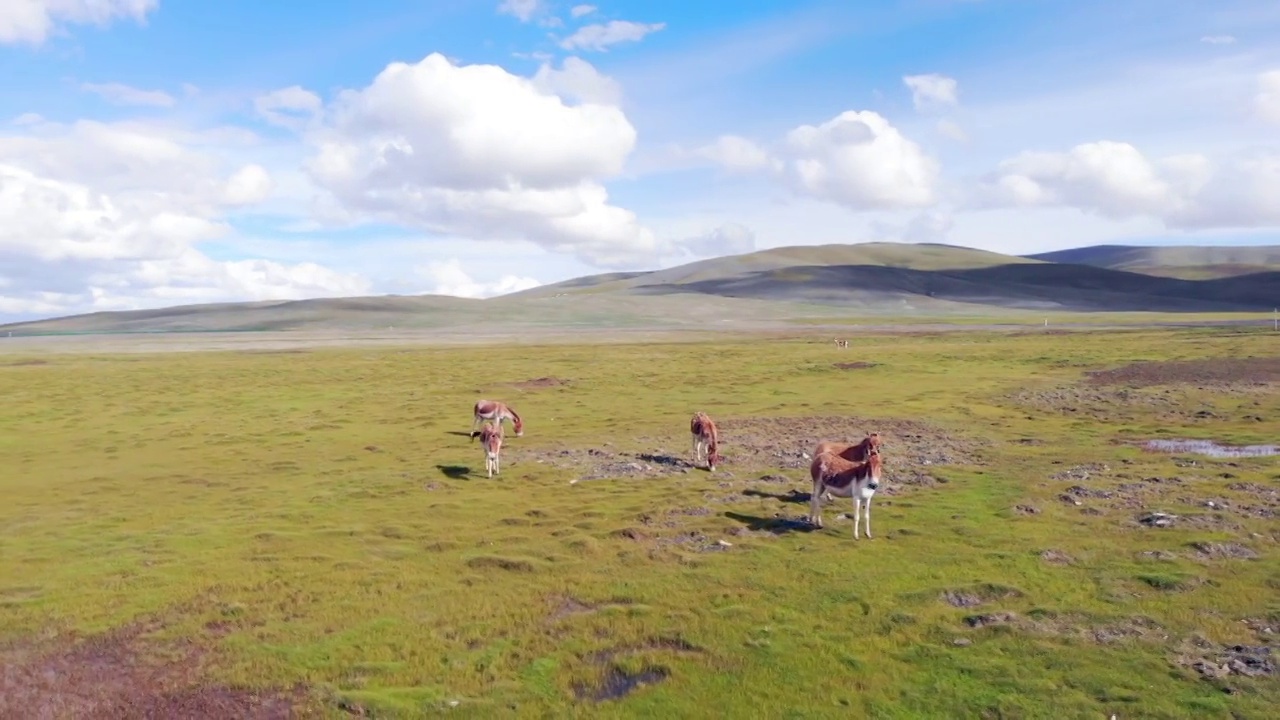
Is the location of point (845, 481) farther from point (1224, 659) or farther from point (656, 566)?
point (1224, 659)

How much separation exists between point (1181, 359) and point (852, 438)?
3831cm

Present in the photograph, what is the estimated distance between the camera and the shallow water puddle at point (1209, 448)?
25.3 m

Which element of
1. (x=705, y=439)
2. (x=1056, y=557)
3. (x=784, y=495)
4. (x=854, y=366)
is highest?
(x=705, y=439)

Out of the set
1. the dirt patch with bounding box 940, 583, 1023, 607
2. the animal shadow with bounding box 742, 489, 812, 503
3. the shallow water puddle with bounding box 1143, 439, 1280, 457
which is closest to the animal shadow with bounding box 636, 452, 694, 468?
the animal shadow with bounding box 742, 489, 812, 503

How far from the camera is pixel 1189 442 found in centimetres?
2759

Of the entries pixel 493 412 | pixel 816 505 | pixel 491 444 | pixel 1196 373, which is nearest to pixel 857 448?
pixel 816 505

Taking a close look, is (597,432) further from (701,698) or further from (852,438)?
(701,698)

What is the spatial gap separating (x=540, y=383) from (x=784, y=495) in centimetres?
2960

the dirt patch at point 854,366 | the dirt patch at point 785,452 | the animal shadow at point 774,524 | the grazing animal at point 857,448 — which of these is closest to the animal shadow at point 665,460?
the dirt patch at point 785,452

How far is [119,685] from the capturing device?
38.9 feet

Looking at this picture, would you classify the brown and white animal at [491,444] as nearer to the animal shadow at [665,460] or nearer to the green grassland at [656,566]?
the green grassland at [656,566]

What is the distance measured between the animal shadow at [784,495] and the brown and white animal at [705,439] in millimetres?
2859

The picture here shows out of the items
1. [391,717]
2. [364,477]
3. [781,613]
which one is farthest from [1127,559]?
[364,477]

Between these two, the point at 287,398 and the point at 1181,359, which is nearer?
the point at 287,398
